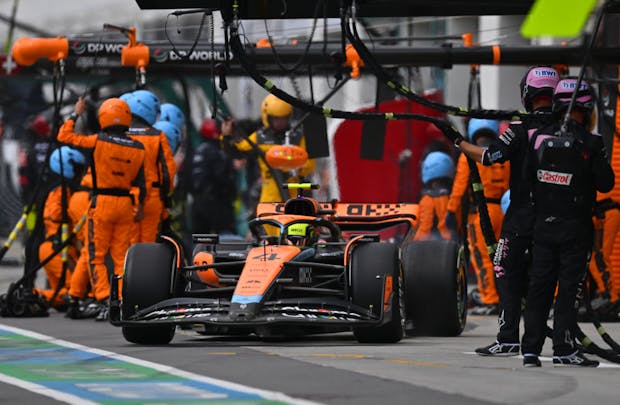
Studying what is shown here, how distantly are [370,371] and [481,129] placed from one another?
8437mm

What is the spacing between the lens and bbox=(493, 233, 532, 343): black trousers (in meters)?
11.5

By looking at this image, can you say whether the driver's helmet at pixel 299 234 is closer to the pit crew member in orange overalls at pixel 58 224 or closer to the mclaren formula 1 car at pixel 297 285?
the mclaren formula 1 car at pixel 297 285

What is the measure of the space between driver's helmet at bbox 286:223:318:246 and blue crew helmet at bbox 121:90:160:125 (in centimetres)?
391

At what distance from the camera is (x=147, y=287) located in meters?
12.9

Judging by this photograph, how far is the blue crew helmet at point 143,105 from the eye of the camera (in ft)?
56.3

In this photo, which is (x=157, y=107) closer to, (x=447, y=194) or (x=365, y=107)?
(x=447, y=194)

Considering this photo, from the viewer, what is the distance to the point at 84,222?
17281 millimetres

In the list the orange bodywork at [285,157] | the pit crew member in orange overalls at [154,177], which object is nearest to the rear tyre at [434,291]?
the pit crew member in orange overalls at [154,177]

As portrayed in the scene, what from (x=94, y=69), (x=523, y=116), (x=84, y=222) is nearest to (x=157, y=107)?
(x=84, y=222)

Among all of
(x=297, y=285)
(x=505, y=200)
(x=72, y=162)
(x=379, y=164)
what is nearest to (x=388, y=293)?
(x=297, y=285)

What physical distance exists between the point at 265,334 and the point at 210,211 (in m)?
14.2

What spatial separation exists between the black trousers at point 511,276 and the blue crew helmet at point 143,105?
6214 mm

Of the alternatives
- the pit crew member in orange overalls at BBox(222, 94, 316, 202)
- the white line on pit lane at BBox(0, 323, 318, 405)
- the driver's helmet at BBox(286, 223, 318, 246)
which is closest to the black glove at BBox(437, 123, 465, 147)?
the driver's helmet at BBox(286, 223, 318, 246)

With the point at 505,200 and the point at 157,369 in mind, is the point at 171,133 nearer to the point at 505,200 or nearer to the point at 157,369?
the point at 505,200
